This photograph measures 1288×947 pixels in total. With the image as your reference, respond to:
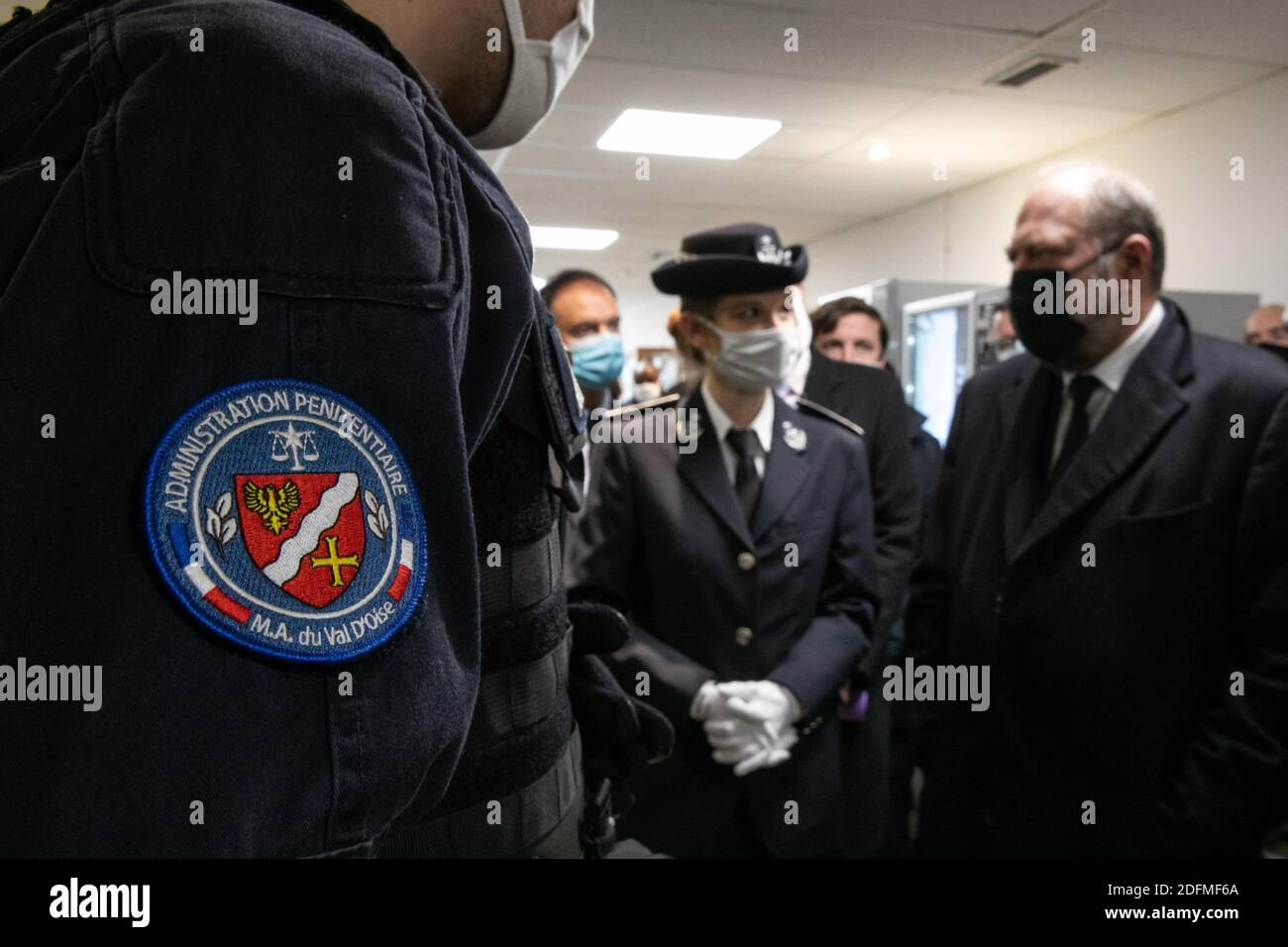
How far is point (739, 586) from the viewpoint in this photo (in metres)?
1.73

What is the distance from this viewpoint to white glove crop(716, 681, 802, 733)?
1614 millimetres

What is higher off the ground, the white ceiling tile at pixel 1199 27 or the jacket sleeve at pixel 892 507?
the white ceiling tile at pixel 1199 27

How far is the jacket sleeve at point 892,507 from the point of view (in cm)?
247

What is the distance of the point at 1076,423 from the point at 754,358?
63 centimetres

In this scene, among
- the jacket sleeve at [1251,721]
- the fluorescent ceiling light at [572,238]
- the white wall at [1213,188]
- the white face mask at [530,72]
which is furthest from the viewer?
the fluorescent ceiling light at [572,238]

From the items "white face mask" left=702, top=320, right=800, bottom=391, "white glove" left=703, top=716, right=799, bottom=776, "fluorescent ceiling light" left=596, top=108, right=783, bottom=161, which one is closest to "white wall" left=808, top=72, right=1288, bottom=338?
"fluorescent ceiling light" left=596, top=108, right=783, bottom=161

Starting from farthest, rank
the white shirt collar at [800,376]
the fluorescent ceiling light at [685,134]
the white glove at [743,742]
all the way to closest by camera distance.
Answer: the fluorescent ceiling light at [685,134]
the white shirt collar at [800,376]
the white glove at [743,742]

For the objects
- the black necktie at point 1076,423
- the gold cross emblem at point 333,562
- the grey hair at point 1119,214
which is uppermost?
the grey hair at point 1119,214

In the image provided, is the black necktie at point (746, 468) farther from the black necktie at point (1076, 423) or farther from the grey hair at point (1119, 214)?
the grey hair at point (1119, 214)

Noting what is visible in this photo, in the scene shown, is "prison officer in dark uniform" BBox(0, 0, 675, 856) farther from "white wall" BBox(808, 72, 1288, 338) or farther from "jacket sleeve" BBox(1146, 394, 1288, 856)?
"white wall" BBox(808, 72, 1288, 338)

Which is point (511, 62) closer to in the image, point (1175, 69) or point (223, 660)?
point (223, 660)

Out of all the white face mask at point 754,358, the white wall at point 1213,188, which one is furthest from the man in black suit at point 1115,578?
the white wall at point 1213,188

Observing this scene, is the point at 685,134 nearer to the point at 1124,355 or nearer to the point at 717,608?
the point at 1124,355

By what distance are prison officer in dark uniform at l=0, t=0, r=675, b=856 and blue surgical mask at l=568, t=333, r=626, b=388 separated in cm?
254
